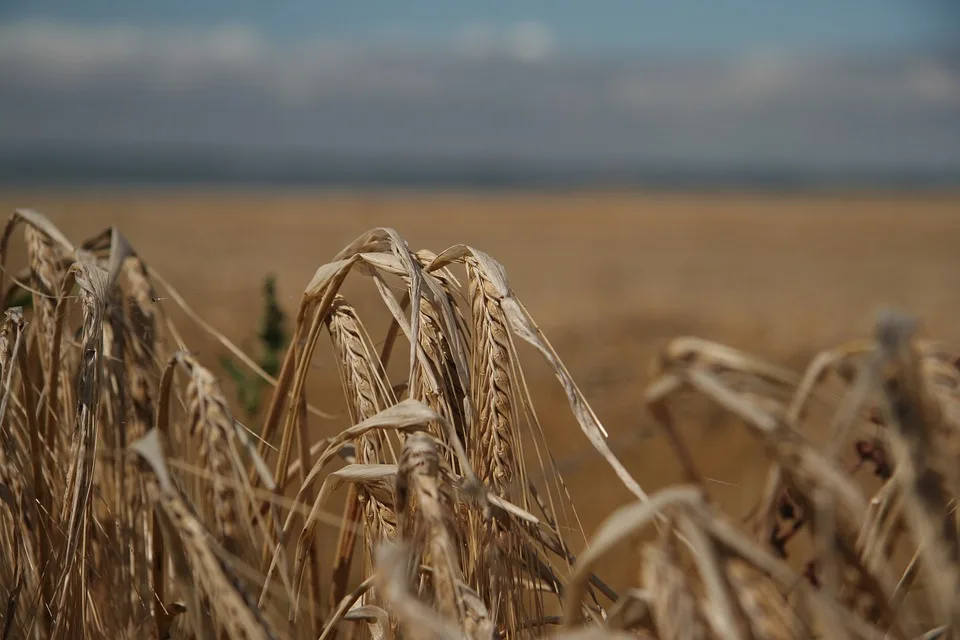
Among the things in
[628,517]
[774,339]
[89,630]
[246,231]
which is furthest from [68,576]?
[246,231]

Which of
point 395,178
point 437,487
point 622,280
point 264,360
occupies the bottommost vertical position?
point 622,280

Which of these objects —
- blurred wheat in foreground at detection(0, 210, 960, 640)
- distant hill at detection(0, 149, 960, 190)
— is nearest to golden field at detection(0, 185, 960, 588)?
blurred wheat in foreground at detection(0, 210, 960, 640)

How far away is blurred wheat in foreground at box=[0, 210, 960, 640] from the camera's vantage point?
1.97ft

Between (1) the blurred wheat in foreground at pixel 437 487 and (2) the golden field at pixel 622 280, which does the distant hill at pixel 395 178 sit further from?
(1) the blurred wheat in foreground at pixel 437 487

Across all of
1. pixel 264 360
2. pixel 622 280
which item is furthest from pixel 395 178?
pixel 264 360

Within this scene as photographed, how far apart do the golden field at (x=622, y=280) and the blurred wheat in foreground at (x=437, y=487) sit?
0.10 metres

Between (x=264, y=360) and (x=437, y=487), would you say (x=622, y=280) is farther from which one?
(x=437, y=487)

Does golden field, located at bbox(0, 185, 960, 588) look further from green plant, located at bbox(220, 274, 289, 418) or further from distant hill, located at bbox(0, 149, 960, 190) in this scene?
distant hill, located at bbox(0, 149, 960, 190)

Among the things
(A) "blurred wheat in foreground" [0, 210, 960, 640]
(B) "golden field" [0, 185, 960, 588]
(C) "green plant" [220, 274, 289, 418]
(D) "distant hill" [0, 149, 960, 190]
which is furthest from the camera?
(D) "distant hill" [0, 149, 960, 190]

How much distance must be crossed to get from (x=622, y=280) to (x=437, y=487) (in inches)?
528

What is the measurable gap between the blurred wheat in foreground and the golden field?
10cm

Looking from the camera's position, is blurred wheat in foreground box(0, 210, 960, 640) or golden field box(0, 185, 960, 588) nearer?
blurred wheat in foreground box(0, 210, 960, 640)

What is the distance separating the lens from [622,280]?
14031mm

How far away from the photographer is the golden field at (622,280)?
14.9 feet
